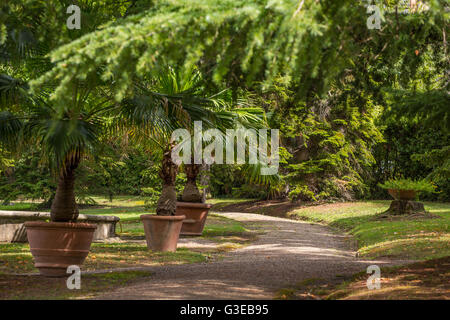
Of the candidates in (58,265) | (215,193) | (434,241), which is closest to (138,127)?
(58,265)

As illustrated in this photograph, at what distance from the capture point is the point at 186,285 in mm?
7070

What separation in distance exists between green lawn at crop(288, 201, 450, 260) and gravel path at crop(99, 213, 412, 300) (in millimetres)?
762

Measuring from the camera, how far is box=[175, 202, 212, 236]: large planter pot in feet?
53.2

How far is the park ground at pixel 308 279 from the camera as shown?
6.82 meters

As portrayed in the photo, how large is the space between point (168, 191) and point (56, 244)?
4.40 metres

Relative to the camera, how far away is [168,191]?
41.3ft

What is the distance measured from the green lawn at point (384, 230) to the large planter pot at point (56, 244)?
236 inches
